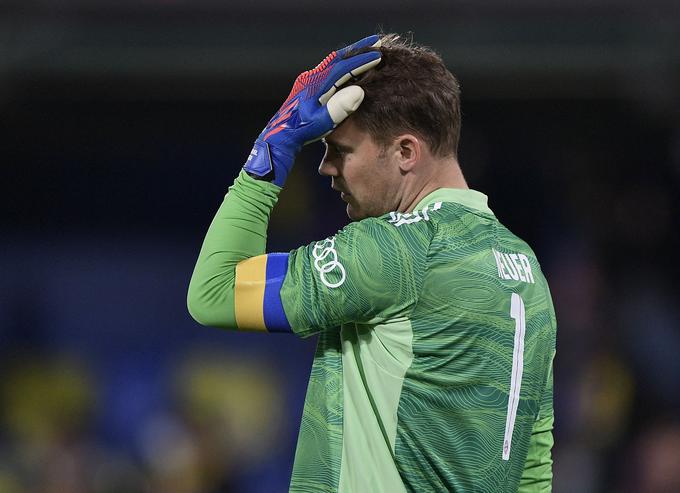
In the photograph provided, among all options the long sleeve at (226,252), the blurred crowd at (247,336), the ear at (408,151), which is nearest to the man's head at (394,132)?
the ear at (408,151)

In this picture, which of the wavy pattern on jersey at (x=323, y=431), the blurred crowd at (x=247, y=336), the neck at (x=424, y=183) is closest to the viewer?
the wavy pattern on jersey at (x=323, y=431)

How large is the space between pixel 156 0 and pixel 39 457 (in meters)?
2.65

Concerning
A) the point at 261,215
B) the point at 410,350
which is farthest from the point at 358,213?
the point at 410,350

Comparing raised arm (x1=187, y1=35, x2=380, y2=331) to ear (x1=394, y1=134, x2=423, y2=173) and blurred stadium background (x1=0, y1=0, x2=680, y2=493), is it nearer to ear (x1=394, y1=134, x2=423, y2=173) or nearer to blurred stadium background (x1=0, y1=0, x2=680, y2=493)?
ear (x1=394, y1=134, x2=423, y2=173)

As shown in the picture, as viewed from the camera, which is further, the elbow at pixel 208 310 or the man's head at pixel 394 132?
the man's head at pixel 394 132

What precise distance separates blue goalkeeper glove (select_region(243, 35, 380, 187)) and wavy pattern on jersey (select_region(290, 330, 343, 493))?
0.36 m

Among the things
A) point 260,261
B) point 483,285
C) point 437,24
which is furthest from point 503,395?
point 437,24

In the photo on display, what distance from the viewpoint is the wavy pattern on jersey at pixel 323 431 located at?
79.6 inches

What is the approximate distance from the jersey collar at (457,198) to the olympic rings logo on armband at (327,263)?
25 cm

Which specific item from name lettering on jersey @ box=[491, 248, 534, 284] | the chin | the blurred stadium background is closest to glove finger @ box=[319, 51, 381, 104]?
the chin

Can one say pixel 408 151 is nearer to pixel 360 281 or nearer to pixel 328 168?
pixel 328 168

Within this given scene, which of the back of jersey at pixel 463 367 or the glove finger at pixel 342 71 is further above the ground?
the glove finger at pixel 342 71

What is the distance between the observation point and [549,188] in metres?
6.46

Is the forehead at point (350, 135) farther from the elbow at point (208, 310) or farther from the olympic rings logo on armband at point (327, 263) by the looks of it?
the elbow at point (208, 310)
